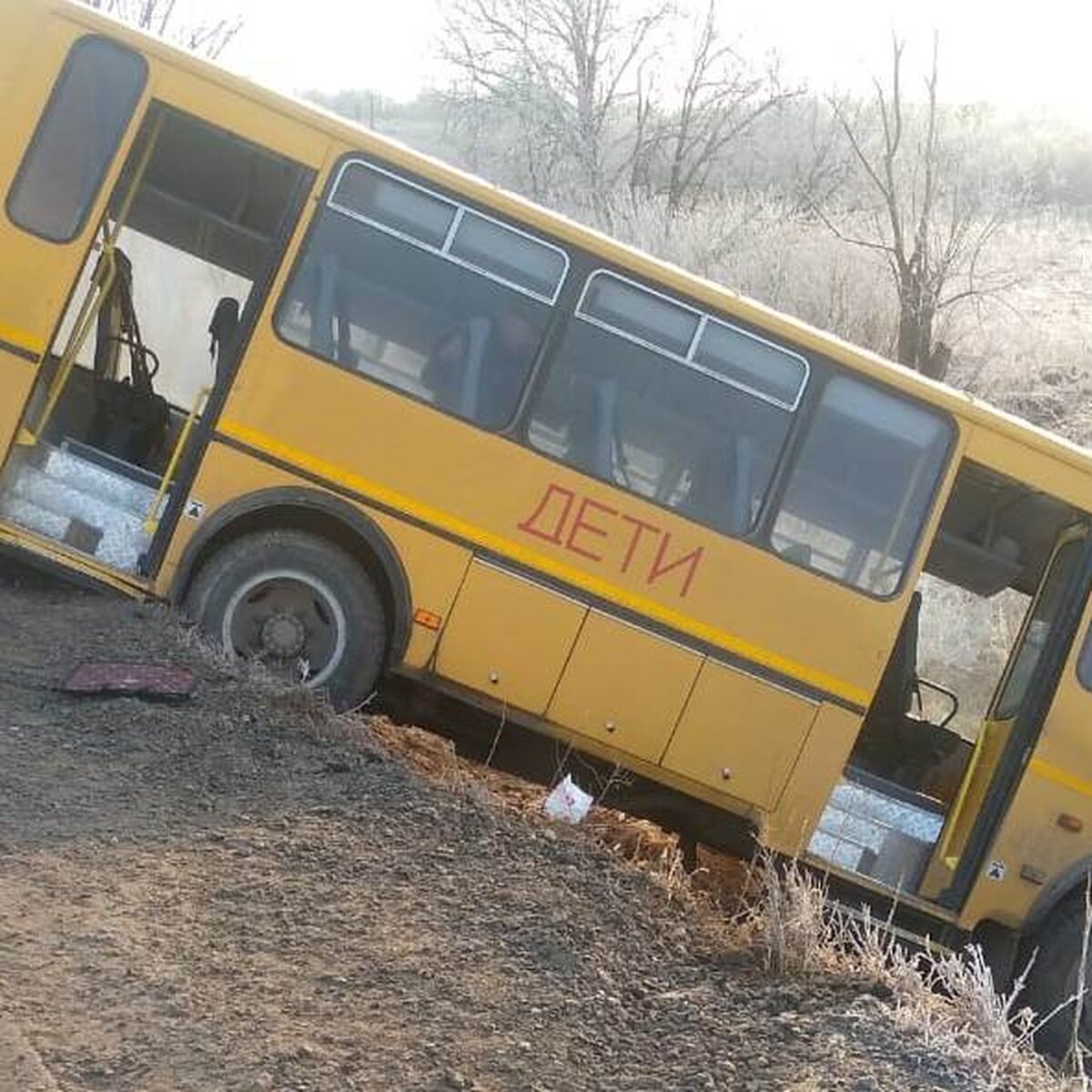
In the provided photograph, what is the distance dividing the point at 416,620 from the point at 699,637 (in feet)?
4.72

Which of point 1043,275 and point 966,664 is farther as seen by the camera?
point 1043,275

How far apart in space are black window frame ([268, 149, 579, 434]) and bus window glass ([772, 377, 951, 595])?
1.43m

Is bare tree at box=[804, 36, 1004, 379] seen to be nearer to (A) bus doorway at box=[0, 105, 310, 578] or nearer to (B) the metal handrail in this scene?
(A) bus doorway at box=[0, 105, 310, 578]

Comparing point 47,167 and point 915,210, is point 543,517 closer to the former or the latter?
point 47,167

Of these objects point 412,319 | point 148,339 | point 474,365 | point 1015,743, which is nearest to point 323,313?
point 412,319

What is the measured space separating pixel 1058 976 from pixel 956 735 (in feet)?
5.99

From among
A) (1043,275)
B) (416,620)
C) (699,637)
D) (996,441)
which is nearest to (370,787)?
(416,620)

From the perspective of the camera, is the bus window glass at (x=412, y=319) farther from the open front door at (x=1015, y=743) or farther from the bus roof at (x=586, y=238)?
the open front door at (x=1015, y=743)

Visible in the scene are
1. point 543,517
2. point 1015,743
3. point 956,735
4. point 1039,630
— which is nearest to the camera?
point 543,517

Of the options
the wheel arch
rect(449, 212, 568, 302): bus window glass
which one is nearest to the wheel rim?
the wheel arch

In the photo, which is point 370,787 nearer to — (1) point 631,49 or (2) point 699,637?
(2) point 699,637

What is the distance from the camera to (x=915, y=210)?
2547 cm

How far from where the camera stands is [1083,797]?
7812mm

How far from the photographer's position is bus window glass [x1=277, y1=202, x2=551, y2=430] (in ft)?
24.4
